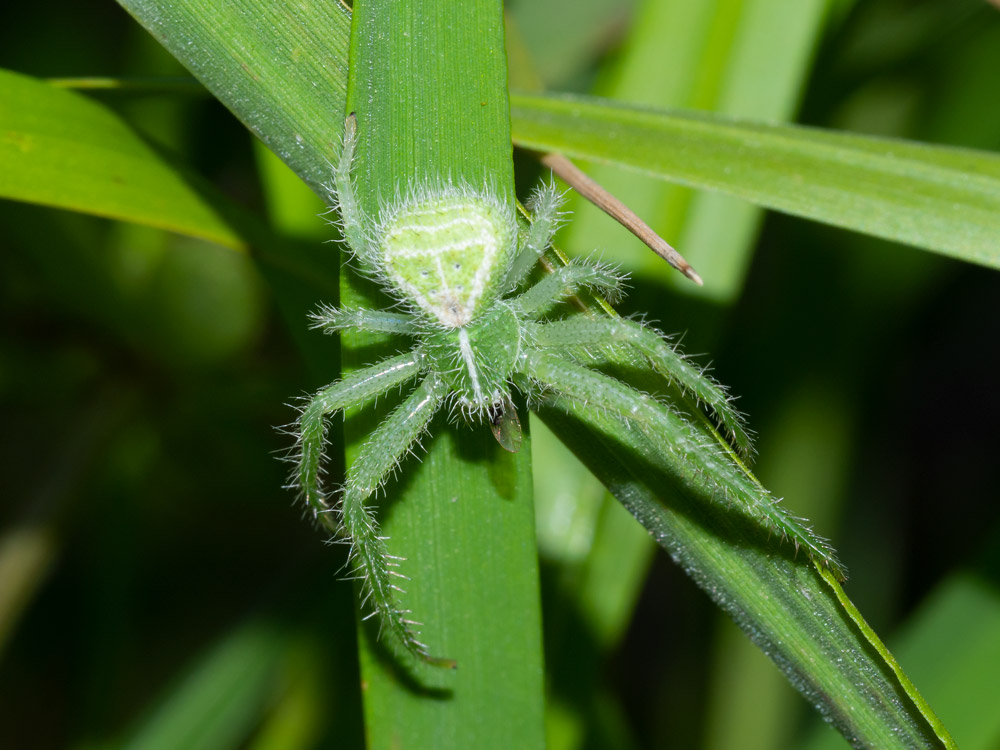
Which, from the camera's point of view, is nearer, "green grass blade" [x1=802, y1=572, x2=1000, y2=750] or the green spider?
the green spider

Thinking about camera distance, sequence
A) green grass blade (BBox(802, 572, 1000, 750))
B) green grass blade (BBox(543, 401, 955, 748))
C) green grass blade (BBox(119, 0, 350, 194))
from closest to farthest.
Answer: green grass blade (BBox(543, 401, 955, 748))
green grass blade (BBox(119, 0, 350, 194))
green grass blade (BBox(802, 572, 1000, 750))

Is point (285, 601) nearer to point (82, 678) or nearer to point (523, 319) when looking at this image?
→ point (82, 678)

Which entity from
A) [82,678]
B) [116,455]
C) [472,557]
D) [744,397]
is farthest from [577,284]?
[82,678]

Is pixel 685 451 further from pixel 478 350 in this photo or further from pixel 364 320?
pixel 364 320

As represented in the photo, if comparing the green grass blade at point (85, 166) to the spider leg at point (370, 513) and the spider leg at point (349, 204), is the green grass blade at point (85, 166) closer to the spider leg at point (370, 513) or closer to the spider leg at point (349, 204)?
the spider leg at point (349, 204)

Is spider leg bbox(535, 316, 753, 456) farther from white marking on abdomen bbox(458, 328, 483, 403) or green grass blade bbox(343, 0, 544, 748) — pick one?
green grass blade bbox(343, 0, 544, 748)

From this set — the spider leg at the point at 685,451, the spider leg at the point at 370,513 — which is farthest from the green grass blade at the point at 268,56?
the spider leg at the point at 685,451

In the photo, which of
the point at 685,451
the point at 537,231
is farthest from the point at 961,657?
the point at 537,231

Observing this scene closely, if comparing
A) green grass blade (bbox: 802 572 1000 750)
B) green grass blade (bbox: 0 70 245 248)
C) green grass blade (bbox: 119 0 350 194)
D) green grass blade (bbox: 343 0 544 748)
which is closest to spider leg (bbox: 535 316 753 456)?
green grass blade (bbox: 343 0 544 748)
